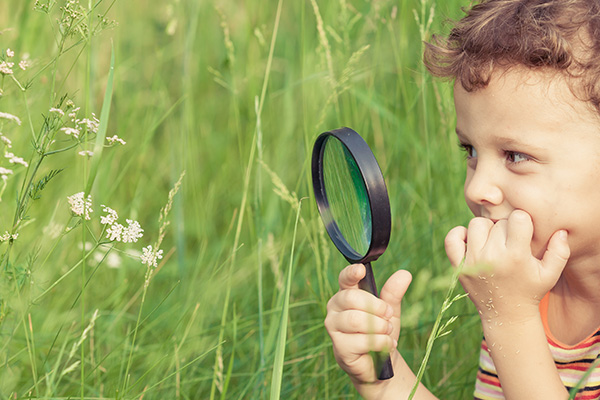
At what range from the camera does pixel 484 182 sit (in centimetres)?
138

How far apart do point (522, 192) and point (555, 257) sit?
123 millimetres

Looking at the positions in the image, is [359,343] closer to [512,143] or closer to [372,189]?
[372,189]

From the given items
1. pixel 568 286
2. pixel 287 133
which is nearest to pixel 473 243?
pixel 568 286

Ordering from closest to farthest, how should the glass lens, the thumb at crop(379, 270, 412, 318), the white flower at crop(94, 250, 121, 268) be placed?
the glass lens < the thumb at crop(379, 270, 412, 318) < the white flower at crop(94, 250, 121, 268)

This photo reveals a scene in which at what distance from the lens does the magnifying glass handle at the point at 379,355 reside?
1.35 m

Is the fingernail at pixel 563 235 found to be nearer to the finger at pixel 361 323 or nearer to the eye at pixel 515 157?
the eye at pixel 515 157

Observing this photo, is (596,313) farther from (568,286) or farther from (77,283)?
(77,283)

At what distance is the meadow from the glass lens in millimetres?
99

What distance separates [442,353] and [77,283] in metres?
0.94

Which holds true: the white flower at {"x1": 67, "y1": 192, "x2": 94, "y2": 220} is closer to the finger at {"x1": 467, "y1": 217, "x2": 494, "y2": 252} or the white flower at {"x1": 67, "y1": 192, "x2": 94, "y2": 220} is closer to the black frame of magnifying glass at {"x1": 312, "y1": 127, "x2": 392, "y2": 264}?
the black frame of magnifying glass at {"x1": 312, "y1": 127, "x2": 392, "y2": 264}

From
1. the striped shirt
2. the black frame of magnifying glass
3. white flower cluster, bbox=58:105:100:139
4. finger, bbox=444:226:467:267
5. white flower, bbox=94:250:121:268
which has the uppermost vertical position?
white flower cluster, bbox=58:105:100:139

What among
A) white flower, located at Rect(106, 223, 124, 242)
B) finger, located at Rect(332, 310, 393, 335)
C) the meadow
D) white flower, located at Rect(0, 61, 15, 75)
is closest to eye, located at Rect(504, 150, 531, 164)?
the meadow

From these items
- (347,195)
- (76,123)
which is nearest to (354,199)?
(347,195)

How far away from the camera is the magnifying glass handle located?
1.35 m
